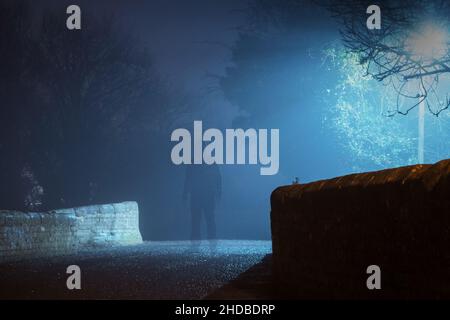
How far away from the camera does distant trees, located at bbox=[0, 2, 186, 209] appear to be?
25641 millimetres

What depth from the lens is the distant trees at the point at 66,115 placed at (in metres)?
25.6

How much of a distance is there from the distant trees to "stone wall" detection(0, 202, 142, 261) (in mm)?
8792

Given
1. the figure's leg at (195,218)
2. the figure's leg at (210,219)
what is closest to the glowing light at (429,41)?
the figure's leg at (210,219)

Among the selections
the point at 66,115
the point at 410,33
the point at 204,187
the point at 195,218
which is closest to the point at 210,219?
the point at 195,218

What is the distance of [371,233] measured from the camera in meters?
5.02

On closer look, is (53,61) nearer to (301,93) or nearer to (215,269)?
(301,93)

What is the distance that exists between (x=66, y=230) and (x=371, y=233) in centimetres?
1084

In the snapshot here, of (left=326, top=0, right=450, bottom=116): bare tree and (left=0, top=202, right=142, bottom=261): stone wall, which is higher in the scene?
(left=326, top=0, right=450, bottom=116): bare tree

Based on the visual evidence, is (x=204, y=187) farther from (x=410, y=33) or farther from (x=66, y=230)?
(x=410, y=33)

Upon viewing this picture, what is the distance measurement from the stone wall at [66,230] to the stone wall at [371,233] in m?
6.89

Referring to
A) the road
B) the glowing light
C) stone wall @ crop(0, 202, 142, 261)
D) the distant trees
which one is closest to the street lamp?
the glowing light

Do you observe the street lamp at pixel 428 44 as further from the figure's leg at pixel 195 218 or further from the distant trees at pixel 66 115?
the distant trees at pixel 66 115

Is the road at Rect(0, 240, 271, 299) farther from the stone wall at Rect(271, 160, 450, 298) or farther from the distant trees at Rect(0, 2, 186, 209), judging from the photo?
the distant trees at Rect(0, 2, 186, 209)

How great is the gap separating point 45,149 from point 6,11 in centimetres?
582
